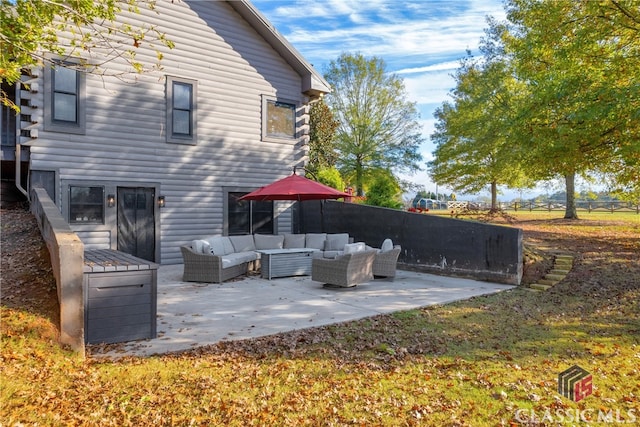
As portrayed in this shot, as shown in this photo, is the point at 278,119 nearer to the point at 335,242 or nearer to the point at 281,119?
the point at 281,119

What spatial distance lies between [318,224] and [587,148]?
796 centimetres

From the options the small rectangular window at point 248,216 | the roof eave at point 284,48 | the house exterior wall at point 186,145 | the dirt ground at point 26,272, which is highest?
the roof eave at point 284,48

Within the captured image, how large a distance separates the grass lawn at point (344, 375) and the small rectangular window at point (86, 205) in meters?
4.01

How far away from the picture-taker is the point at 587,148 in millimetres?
10766

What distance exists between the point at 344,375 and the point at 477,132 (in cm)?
2029

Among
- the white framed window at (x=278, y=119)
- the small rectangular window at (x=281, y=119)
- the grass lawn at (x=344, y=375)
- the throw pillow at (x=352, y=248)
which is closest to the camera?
the grass lawn at (x=344, y=375)

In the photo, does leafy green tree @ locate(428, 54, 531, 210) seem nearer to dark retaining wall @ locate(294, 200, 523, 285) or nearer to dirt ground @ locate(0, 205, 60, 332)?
dark retaining wall @ locate(294, 200, 523, 285)

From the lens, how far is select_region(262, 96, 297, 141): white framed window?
1305 centimetres

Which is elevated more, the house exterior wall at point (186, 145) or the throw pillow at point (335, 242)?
the house exterior wall at point (186, 145)

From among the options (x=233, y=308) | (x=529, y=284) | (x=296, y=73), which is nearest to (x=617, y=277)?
(x=529, y=284)

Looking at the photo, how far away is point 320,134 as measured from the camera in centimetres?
2462

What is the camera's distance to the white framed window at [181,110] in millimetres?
11430

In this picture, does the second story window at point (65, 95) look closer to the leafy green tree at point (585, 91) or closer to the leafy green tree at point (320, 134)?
the leafy green tree at point (585, 91)

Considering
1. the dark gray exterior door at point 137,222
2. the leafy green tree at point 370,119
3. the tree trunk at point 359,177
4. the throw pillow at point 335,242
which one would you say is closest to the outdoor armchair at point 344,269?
the throw pillow at point 335,242
